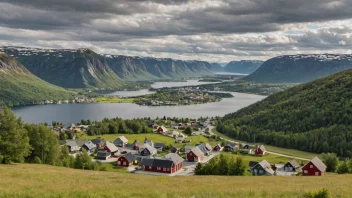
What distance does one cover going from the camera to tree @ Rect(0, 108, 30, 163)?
39188mm

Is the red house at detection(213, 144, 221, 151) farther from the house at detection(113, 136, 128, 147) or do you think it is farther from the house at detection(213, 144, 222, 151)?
the house at detection(113, 136, 128, 147)

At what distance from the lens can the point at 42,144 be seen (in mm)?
48781

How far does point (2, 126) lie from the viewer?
4016cm

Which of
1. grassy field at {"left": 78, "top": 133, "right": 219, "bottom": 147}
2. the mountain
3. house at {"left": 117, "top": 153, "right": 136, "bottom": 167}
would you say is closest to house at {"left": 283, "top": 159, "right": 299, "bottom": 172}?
the mountain

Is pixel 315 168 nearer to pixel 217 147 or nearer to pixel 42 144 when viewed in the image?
pixel 217 147

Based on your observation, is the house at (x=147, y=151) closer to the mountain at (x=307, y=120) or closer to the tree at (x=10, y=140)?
the mountain at (x=307, y=120)

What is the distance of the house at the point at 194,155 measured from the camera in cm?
8894

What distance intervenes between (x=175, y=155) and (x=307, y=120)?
60892mm

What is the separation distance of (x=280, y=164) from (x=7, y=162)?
63.8 metres

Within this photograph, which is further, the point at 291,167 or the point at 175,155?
the point at 175,155

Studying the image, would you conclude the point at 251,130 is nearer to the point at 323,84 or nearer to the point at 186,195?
the point at 323,84

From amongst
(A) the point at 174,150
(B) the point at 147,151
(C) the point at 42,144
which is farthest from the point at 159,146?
(C) the point at 42,144

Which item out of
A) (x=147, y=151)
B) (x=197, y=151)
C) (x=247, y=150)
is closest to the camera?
(x=197, y=151)

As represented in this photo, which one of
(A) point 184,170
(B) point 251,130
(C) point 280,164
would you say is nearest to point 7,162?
(A) point 184,170
